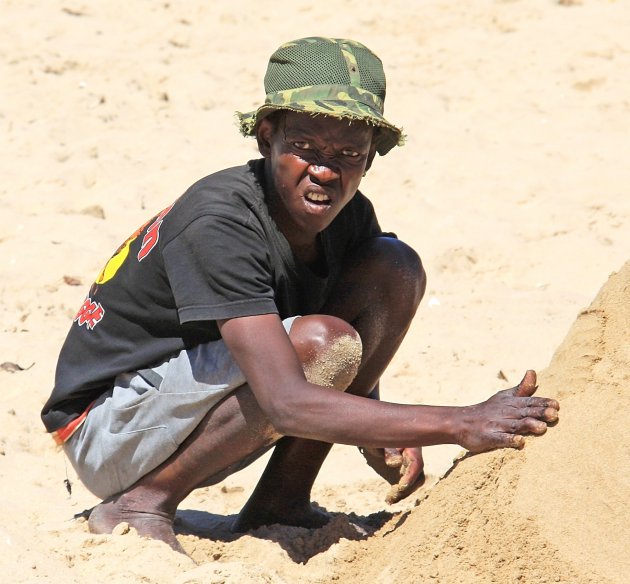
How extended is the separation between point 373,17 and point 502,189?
201 cm

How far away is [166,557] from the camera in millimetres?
2479

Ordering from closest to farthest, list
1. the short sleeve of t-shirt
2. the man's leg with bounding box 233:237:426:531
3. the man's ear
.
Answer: the short sleeve of t-shirt < the man's ear < the man's leg with bounding box 233:237:426:531

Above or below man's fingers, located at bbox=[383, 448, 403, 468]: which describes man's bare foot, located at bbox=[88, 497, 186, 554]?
below

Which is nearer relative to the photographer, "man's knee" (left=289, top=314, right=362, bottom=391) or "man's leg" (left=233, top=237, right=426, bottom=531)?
"man's knee" (left=289, top=314, right=362, bottom=391)

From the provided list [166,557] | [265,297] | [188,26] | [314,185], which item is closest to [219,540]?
[166,557]

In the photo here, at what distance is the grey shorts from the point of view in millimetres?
2584

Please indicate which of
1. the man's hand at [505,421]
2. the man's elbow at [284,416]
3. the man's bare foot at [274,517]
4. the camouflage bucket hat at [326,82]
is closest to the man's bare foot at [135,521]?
the man's bare foot at [274,517]

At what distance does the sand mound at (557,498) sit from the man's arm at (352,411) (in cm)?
6

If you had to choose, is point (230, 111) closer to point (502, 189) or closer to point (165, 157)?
point (165, 157)

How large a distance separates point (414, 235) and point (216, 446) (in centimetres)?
241

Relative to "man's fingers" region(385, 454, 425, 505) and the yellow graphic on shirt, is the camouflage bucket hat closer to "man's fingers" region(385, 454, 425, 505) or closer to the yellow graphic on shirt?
the yellow graphic on shirt

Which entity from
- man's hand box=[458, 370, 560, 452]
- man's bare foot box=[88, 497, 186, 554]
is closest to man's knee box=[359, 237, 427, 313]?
man's hand box=[458, 370, 560, 452]

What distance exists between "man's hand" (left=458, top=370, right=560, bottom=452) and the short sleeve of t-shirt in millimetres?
501

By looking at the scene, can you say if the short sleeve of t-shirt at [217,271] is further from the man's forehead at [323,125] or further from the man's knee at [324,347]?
the man's forehead at [323,125]
